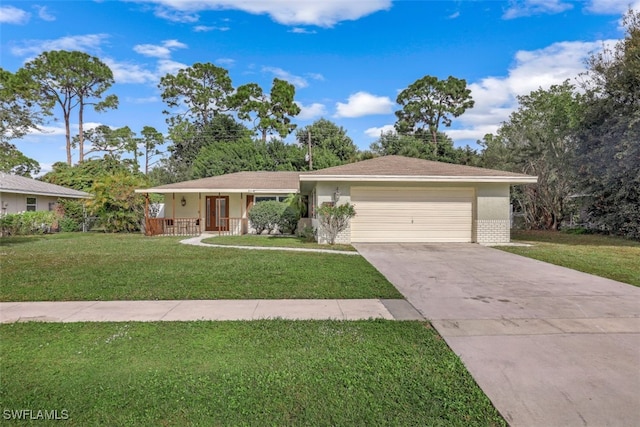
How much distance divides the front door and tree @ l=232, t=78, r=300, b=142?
740 inches

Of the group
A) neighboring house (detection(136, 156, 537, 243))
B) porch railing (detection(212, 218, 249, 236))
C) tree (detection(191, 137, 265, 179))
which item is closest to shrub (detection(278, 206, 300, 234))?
porch railing (detection(212, 218, 249, 236))

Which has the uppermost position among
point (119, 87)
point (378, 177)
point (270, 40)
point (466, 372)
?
point (119, 87)

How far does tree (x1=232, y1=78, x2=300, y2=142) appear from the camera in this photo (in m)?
37.2

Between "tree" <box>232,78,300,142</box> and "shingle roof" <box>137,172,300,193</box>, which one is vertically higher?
"tree" <box>232,78,300,142</box>

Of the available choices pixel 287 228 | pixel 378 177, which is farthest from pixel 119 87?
pixel 378 177

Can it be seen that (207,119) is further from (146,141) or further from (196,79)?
(146,141)

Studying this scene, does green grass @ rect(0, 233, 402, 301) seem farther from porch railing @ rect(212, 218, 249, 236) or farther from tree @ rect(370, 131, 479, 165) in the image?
tree @ rect(370, 131, 479, 165)

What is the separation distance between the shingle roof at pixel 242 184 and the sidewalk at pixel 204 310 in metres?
12.9

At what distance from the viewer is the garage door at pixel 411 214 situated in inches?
545

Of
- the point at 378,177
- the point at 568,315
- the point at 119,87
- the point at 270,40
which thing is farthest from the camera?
the point at 119,87

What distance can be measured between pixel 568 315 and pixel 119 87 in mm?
40296

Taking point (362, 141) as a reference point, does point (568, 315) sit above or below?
below

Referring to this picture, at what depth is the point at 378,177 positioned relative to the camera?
43.0 ft

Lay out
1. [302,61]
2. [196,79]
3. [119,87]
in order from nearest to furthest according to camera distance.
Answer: [302,61] < [119,87] < [196,79]
